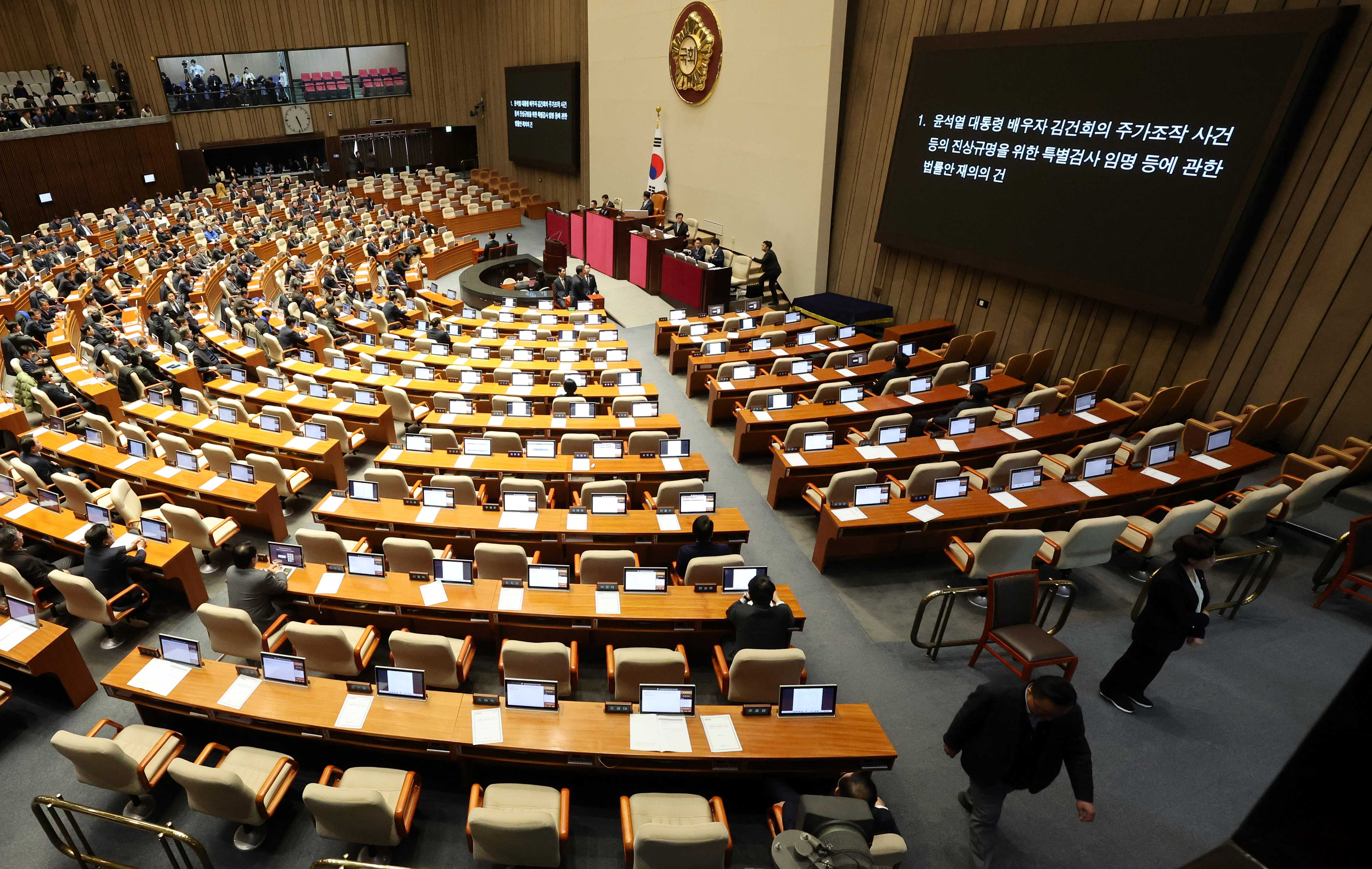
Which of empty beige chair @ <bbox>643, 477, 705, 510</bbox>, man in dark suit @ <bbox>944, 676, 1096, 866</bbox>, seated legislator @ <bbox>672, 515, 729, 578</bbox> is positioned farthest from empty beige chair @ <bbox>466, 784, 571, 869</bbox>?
empty beige chair @ <bbox>643, 477, 705, 510</bbox>

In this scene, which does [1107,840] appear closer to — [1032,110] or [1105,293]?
[1105,293]

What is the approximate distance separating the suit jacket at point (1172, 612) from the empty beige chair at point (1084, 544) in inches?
44.9

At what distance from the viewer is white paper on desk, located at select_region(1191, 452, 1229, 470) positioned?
7059 millimetres

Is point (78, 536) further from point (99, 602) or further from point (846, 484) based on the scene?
point (846, 484)

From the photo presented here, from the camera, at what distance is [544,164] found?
24672mm

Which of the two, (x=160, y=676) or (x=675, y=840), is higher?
(x=675, y=840)

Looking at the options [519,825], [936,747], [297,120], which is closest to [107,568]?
[519,825]

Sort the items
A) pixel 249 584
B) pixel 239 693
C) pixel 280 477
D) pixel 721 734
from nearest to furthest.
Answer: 1. pixel 721 734
2. pixel 239 693
3. pixel 249 584
4. pixel 280 477

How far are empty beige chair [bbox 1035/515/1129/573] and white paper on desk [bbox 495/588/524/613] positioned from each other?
174 inches

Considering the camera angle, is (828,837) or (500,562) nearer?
(828,837)

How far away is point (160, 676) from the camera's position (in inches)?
184

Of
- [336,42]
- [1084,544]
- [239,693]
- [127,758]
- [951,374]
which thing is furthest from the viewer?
[336,42]

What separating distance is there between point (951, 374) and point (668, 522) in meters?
5.48

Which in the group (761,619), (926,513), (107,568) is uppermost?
(761,619)
